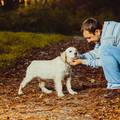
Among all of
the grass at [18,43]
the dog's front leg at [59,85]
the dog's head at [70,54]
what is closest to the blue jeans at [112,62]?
the dog's head at [70,54]

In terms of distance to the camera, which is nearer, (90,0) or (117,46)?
(117,46)

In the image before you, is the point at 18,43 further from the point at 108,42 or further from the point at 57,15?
the point at 108,42

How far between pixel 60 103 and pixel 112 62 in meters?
0.91

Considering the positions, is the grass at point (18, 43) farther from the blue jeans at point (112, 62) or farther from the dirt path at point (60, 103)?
the blue jeans at point (112, 62)

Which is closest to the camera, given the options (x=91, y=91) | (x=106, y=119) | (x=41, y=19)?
(x=106, y=119)

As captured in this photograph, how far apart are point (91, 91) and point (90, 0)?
1350 cm

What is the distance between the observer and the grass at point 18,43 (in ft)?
47.2

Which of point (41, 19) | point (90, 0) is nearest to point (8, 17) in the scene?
point (41, 19)

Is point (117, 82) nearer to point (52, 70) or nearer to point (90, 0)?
point (52, 70)

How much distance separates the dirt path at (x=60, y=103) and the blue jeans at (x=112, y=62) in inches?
11.7

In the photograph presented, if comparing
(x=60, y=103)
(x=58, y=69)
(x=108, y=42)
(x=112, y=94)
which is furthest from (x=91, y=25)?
(x=60, y=103)

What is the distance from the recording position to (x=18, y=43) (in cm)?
1667

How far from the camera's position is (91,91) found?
943 cm

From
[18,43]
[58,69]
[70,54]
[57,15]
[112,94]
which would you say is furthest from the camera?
[57,15]
